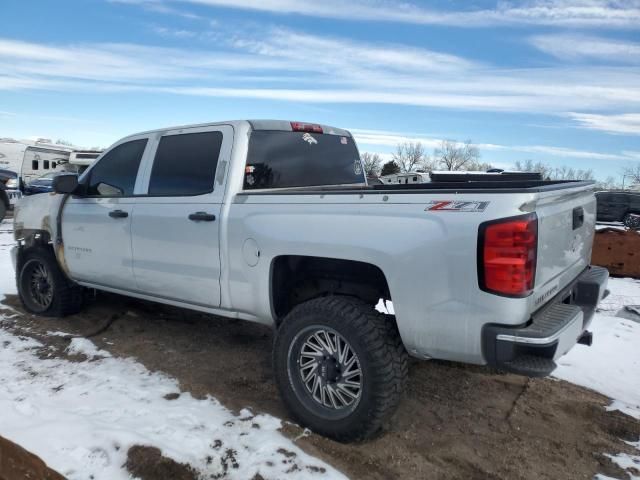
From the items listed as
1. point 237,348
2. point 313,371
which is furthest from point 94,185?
point 313,371

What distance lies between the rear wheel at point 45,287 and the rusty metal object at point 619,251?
8.32m

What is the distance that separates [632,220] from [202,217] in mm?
20874

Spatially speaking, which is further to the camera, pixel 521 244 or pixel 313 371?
pixel 313 371

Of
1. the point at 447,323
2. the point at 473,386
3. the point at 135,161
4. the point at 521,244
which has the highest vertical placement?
the point at 135,161

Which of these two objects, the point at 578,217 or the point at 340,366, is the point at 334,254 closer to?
the point at 340,366

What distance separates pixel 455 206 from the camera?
8.64 feet

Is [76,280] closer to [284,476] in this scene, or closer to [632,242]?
[284,476]

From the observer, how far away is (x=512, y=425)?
138 inches

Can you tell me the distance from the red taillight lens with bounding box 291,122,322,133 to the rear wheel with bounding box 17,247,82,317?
296 centimetres

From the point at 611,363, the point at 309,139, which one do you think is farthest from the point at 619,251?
the point at 309,139

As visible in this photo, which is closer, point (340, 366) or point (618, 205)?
point (340, 366)

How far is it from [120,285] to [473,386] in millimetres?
3155

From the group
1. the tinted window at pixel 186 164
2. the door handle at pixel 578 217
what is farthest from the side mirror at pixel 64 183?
the door handle at pixel 578 217

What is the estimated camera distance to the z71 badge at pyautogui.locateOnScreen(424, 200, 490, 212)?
8.45 ft
